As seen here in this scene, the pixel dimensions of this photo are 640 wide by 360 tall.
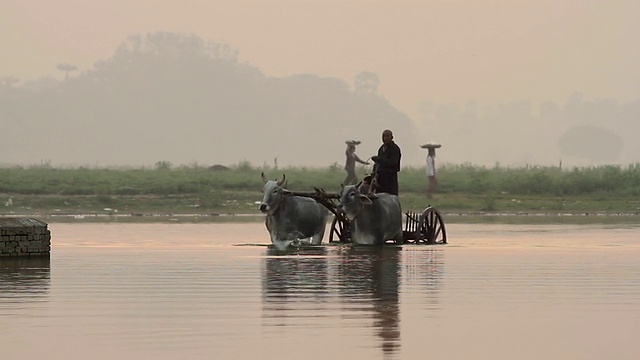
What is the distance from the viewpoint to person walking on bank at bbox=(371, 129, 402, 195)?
106 ft

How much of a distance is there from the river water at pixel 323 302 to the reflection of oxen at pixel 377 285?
32mm

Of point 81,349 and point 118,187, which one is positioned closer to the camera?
point 81,349

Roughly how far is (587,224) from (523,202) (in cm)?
1616

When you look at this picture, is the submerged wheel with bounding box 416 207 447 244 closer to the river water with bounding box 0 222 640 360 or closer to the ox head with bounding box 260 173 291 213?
the river water with bounding box 0 222 640 360

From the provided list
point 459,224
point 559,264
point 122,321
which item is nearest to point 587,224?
point 459,224

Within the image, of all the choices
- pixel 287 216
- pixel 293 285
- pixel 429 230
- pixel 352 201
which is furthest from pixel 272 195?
pixel 293 285

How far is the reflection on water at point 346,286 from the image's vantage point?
1688cm

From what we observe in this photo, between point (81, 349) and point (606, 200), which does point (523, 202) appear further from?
point (81, 349)

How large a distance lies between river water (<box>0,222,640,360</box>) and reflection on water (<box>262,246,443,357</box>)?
27mm

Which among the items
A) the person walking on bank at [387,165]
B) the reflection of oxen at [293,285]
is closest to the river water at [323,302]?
the reflection of oxen at [293,285]

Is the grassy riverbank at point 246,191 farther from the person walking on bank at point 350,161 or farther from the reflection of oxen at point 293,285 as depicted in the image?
the reflection of oxen at point 293,285

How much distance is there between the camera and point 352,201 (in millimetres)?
31156

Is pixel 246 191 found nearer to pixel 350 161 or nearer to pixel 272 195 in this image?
pixel 350 161

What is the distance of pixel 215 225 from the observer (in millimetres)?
45469
